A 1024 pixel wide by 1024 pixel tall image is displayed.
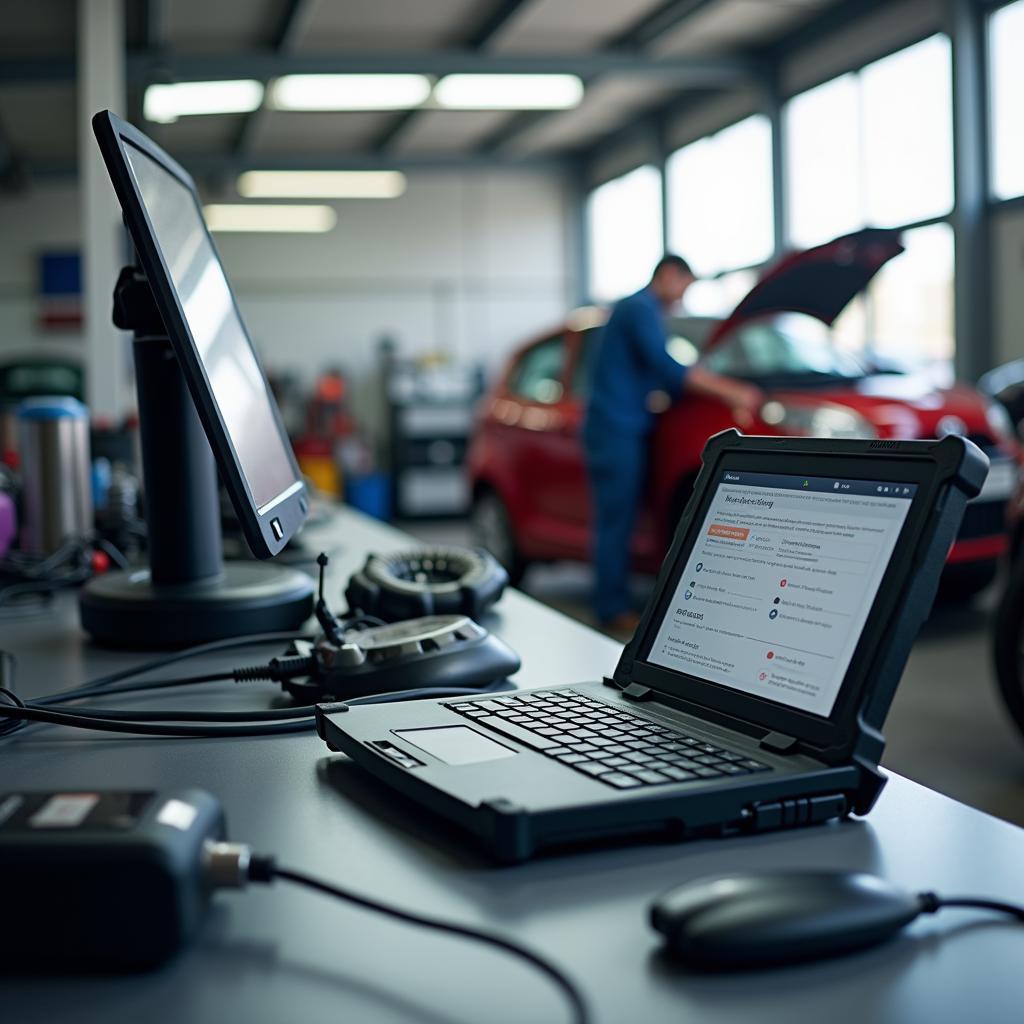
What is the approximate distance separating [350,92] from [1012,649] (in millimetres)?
6581

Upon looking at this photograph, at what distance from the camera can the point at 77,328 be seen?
11.3 m

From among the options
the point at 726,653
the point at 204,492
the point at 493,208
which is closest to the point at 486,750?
the point at 726,653

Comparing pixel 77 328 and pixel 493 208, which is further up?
pixel 493 208

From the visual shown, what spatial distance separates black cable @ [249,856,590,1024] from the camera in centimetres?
46

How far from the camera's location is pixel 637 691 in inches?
32.0

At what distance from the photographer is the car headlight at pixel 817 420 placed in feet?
12.3

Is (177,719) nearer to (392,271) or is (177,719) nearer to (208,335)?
(208,335)

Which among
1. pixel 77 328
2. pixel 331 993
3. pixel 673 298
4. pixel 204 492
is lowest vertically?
pixel 331 993

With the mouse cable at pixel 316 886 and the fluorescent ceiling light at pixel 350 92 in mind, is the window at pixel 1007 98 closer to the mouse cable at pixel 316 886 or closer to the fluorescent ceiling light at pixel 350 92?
the fluorescent ceiling light at pixel 350 92

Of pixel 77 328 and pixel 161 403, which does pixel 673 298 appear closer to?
pixel 161 403

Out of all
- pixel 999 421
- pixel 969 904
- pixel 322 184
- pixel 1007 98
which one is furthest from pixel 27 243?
pixel 969 904

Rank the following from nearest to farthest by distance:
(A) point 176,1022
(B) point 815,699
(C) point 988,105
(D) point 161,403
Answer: (A) point 176,1022 < (B) point 815,699 < (D) point 161,403 < (C) point 988,105

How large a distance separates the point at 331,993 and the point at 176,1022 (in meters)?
0.06

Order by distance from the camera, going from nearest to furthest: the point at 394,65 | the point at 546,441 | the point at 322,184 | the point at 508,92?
the point at 546,441 < the point at 394,65 < the point at 508,92 < the point at 322,184
